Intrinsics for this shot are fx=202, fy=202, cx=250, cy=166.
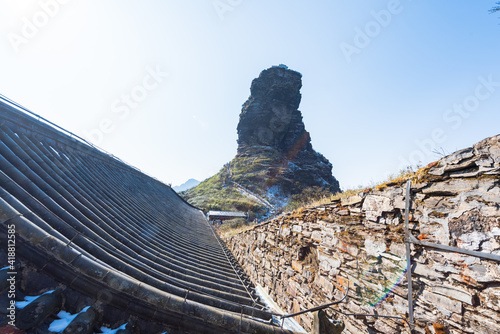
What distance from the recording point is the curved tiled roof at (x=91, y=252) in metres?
1.46

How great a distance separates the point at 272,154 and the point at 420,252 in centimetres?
3799

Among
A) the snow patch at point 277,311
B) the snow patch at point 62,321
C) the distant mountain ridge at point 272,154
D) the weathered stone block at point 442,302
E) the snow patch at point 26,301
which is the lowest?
the snow patch at point 277,311

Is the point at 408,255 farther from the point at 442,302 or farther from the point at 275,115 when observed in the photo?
the point at 275,115

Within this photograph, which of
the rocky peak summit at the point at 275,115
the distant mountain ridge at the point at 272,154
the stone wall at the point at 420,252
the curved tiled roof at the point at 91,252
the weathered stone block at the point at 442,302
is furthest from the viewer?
the rocky peak summit at the point at 275,115

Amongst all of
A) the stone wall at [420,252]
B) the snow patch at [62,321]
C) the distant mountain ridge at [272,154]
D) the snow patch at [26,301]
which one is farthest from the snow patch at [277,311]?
the distant mountain ridge at [272,154]

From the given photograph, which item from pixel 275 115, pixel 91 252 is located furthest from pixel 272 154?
pixel 91 252

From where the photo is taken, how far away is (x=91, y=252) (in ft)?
6.68

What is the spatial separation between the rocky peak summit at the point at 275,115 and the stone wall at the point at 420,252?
127 ft

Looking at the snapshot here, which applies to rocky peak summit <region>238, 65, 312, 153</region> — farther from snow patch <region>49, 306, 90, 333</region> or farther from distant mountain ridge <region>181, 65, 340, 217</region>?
snow patch <region>49, 306, 90, 333</region>

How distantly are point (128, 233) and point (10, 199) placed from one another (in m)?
2.05

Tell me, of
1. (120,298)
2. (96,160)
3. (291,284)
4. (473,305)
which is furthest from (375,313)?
(96,160)

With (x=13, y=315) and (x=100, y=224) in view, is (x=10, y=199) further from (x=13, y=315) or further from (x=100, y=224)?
(x=100, y=224)

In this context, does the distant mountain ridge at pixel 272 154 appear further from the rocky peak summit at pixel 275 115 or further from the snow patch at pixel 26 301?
the snow patch at pixel 26 301

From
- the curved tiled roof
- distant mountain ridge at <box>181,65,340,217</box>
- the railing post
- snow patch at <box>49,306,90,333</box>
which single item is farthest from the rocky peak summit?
snow patch at <box>49,306,90,333</box>
